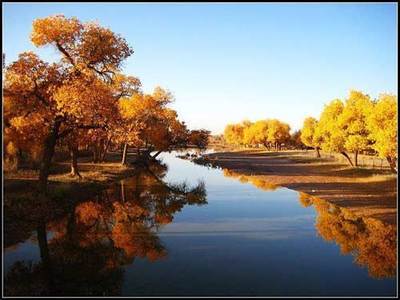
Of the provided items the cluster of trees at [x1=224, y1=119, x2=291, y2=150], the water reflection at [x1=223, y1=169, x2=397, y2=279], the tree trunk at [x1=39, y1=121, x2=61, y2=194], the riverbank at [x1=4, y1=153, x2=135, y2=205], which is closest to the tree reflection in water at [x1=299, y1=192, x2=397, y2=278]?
the water reflection at [x1=223, y1=169, x2=397, y2=279]

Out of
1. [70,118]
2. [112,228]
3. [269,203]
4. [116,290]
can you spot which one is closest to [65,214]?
[112,228]

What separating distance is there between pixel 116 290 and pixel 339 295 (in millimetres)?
8850

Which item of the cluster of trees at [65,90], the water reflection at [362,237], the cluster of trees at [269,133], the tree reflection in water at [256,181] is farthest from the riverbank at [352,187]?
the cluster of trees at [269,133]

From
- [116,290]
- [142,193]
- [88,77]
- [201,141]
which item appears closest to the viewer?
[116,290]

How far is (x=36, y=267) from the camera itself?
18531mm

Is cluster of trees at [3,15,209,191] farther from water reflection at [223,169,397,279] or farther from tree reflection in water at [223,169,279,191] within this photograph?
tree reflection in water at [223,169,279,191]

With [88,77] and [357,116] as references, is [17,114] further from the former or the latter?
[357,116]

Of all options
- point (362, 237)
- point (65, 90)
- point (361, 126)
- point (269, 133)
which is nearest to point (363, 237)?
point (362, 237)

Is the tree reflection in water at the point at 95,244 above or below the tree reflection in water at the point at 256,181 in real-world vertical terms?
below

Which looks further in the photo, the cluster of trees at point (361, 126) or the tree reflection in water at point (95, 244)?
the cluster of trees at point (361, 126)

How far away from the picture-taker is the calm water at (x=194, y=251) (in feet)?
55.6

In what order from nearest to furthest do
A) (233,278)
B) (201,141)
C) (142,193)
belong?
(233,278), (142,193), (201,141)

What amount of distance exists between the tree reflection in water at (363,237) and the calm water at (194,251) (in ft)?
0.18

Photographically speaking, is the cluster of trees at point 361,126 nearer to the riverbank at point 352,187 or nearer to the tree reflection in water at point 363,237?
the riverbank at point 352,187
